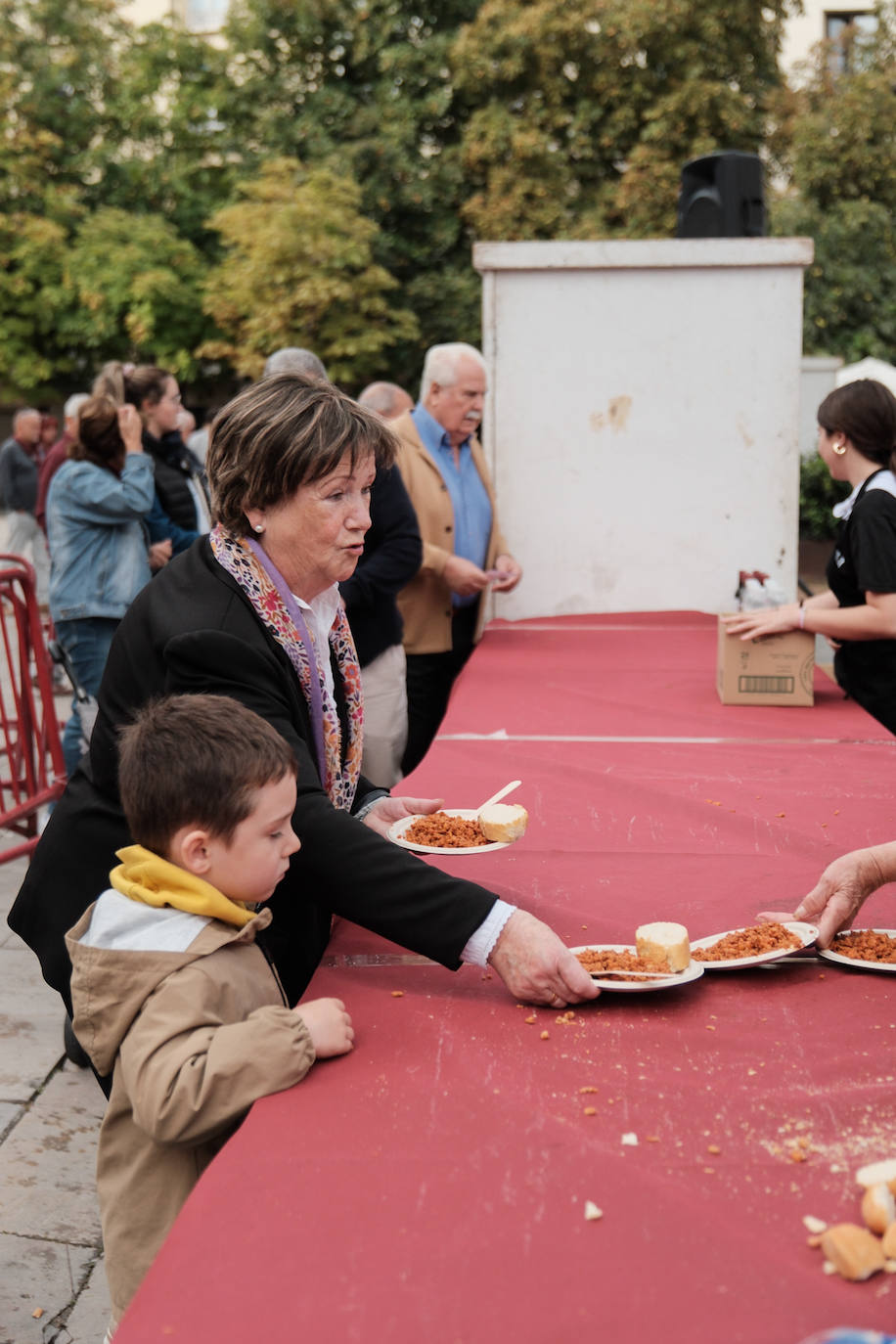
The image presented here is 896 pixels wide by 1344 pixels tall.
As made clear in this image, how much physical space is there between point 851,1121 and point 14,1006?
124 inches

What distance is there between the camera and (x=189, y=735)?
1.79 metres

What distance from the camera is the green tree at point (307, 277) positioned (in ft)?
64.3

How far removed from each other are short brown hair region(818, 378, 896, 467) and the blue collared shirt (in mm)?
1717

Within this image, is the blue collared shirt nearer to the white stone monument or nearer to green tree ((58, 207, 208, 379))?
the white stone monument

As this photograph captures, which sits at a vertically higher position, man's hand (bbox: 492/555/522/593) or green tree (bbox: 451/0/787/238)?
green tree (bbox: 451/0/787/238)

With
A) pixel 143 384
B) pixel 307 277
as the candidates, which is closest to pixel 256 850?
pixel 143 384

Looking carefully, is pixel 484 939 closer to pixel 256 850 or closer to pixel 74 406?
pixel 256 850

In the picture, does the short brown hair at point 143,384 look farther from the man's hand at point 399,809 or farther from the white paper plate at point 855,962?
the white paper plate at point 855,962

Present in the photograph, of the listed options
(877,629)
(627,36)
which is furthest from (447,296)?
(877,629)

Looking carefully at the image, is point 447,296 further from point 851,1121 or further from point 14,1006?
point 851,1121

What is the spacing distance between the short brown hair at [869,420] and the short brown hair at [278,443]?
2.12 meters

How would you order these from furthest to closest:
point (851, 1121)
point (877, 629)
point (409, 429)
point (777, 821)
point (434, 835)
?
point (409, 429), point (877, 629), point (777, 821), point (434, 835), point (851, 1121)

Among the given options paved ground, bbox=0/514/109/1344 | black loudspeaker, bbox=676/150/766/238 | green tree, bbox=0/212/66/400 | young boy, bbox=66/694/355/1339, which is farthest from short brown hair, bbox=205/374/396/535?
green tree, bbox=0/212/66/400

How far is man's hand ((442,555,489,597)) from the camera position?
16.1ft
